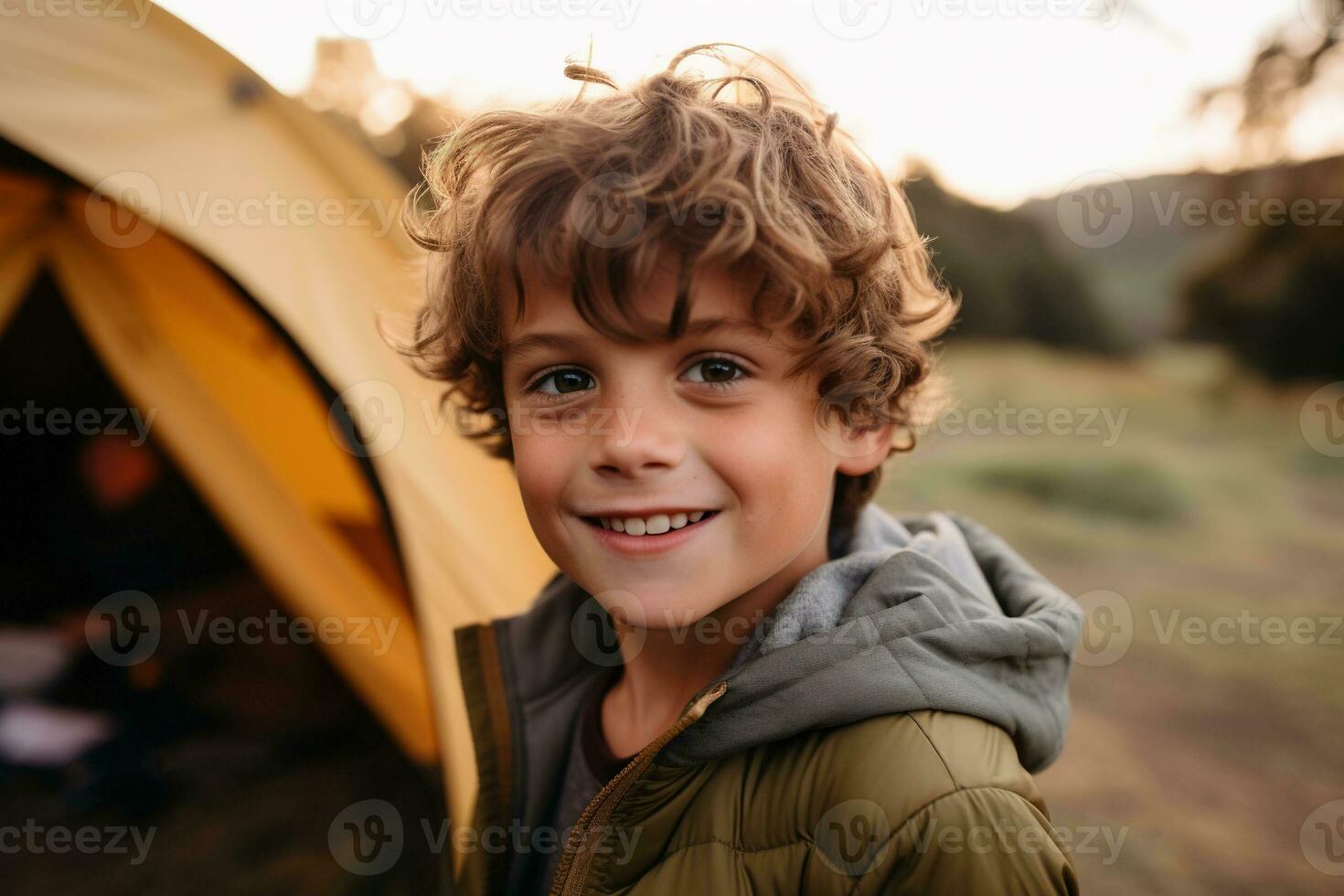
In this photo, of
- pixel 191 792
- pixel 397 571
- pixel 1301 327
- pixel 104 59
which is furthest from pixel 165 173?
pixel 1301 327

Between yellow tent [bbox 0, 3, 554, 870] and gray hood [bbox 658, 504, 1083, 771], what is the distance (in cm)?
97

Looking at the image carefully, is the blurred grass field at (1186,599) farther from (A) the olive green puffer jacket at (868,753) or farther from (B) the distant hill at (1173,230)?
(B) the distant hill at (1173,230)

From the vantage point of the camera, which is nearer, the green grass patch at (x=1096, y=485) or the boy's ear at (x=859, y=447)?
the boy's ear at (x=859, y=447)

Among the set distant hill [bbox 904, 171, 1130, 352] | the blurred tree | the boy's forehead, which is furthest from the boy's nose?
distant hill [bbox 904, 171, 1130, 352]

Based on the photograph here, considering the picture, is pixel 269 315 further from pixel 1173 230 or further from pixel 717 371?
pixel 1173 230

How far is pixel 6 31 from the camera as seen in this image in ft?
6.14

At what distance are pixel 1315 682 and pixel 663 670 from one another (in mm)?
2815

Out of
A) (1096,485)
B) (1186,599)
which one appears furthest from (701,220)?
(1096,485)

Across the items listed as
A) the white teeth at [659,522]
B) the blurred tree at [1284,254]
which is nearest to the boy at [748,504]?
the white teeth at [659,522]

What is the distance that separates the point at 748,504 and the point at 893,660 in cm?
24

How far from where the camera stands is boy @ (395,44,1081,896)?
92 centimetres

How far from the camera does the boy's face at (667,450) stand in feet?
3.32

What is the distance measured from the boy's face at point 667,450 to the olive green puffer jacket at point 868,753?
12 centimetres

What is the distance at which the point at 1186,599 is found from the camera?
3.66 metres
